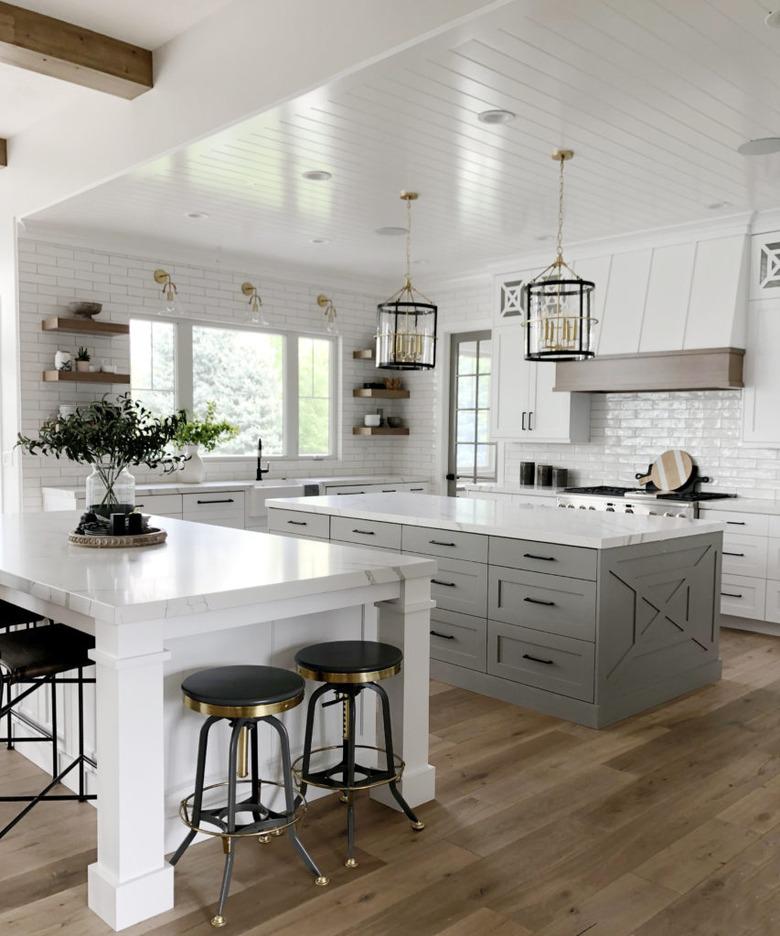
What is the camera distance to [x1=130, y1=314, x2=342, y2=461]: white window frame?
7.25 m

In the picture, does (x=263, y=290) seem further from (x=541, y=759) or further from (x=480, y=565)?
(x=541, y=759)

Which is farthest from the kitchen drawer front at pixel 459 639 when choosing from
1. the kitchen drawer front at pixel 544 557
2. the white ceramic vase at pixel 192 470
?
the white ceramic vase at pixel 192 470

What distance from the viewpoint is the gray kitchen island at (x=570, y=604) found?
3.79 meters

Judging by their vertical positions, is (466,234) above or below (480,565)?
above

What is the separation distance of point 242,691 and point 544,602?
1.90 meters

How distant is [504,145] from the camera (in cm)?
440

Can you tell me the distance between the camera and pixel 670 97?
377 centimetres

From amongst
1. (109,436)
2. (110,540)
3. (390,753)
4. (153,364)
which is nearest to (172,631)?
(390,753)

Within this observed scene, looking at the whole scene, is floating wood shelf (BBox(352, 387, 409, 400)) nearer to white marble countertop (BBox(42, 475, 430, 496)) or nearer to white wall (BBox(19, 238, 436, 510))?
white wall (BBox(19, 238, 436, 510))

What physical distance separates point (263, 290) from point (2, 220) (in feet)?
7.49

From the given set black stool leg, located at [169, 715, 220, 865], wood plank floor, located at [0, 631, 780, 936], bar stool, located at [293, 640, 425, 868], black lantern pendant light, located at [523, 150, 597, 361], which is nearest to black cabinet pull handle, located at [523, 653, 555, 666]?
wood plank floor, located at [0, 631, 780, 936]

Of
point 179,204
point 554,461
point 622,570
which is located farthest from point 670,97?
point 554,461

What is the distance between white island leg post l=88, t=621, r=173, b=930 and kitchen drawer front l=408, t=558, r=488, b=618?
6.97 ft

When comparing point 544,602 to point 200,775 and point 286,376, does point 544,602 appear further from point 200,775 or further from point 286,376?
point 286,376
